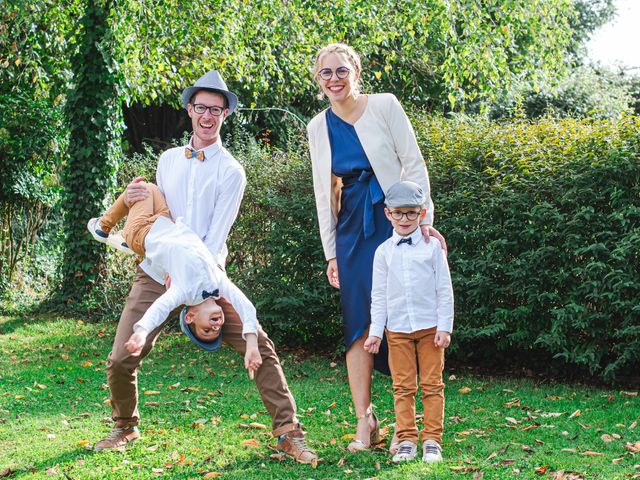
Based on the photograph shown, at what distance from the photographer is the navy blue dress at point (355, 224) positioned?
15.8 feet

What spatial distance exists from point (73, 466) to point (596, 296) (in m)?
4.23

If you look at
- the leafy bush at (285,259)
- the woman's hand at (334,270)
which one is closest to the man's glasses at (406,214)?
the woman's hand at (334,270)

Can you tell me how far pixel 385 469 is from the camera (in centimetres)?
436

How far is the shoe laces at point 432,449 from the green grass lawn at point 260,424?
95mm

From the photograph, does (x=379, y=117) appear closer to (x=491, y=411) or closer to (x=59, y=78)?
(x=491, y=411)

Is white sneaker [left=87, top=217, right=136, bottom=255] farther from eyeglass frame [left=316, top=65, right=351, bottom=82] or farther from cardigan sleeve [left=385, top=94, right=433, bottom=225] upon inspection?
cardigan sleeve [left=385, top=94, right=433, bottom=225]

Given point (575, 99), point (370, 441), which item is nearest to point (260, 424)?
point (370, 441)

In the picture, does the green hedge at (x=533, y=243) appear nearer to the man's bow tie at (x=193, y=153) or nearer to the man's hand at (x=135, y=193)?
the man's bow tie at (x=193, y=153)

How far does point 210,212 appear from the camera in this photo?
4.59 m

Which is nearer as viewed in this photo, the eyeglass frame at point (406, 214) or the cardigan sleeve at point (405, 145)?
the eyeglass frame at point (406, 214)

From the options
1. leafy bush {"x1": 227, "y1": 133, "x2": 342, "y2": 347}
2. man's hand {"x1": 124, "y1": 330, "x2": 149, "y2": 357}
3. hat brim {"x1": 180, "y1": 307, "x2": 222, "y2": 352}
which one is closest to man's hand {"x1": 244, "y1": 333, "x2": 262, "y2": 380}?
hat brim {"x1": 180, "y1": 307, "x2": 222, "y2": 352}

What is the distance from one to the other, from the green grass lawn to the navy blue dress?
0.89m

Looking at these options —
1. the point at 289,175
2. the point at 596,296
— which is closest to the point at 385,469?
the point at 596,296

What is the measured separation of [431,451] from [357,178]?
1.71 m
